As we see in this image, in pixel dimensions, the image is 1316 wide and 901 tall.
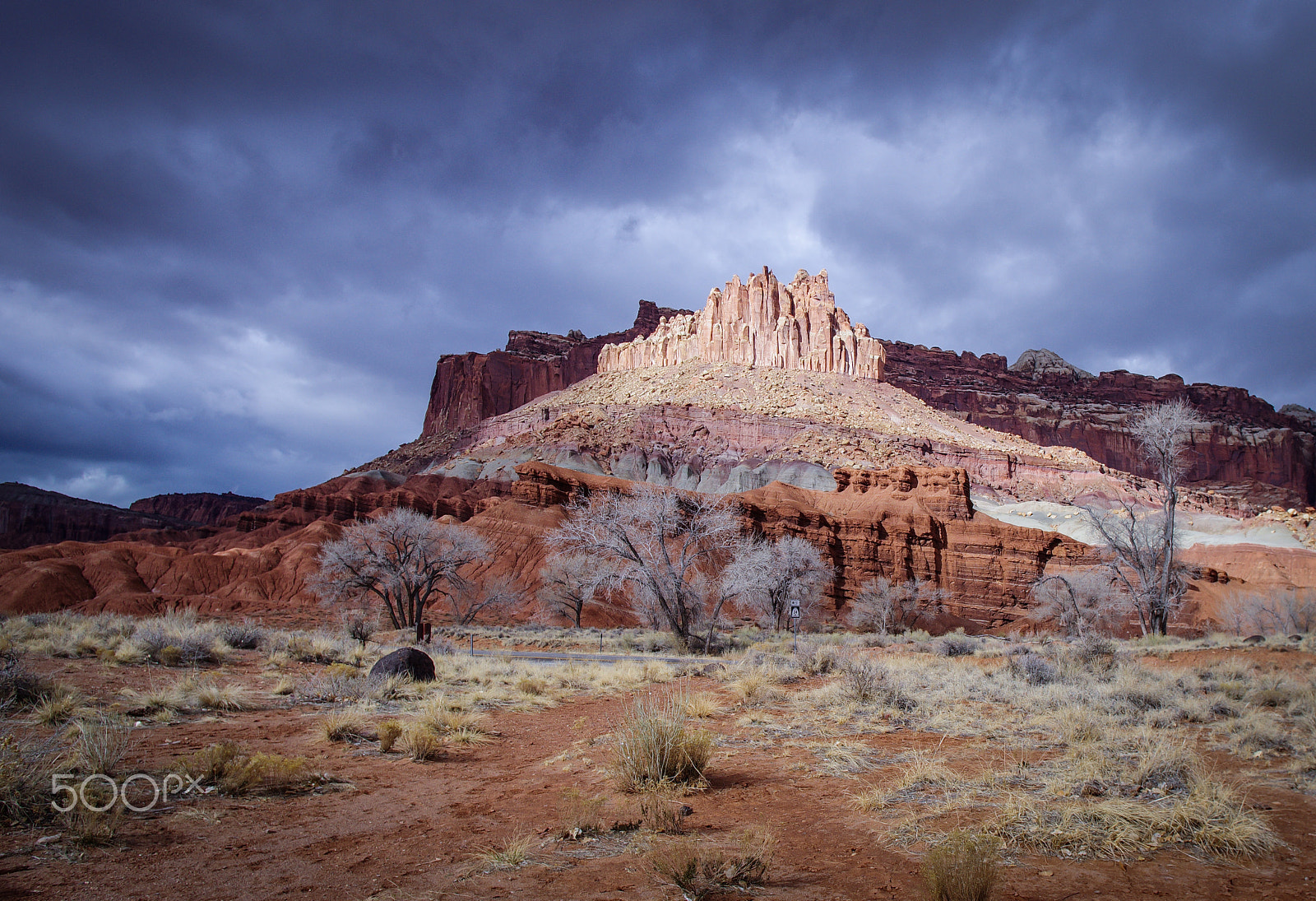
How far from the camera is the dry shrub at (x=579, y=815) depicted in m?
5.04

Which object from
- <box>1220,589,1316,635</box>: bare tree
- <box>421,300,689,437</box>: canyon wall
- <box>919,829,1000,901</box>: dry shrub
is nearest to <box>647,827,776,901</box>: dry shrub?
<box>919,829,1000,901</box>: dry shrub

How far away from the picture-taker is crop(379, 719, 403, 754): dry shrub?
25.8 ft

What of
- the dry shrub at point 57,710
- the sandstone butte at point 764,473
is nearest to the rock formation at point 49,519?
the sandstone butte at point 764,473

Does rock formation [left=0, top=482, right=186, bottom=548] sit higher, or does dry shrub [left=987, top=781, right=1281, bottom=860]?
rock formation [left=0, top=482, right=186, bottom=548]

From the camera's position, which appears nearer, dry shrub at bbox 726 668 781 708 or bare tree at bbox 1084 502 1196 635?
dry shrub at bbox 726 668 781 708

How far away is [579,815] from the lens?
525 cm

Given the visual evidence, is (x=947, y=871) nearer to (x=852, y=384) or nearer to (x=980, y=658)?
(x=980, y=658)

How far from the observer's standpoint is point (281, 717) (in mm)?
9516

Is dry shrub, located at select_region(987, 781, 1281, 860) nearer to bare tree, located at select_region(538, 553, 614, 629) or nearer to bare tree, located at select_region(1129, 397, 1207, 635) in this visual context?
bare tree, located at select_region(1129, 397, 1207, 635)

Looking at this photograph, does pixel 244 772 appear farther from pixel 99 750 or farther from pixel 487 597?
pixel 487 597

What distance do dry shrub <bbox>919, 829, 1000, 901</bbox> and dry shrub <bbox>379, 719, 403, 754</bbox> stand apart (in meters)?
6.39

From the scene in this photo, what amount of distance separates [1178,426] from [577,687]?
80.9ft

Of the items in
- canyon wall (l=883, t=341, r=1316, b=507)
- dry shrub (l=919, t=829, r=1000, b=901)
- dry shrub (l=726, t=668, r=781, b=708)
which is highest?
canyon wall (l=883, t=341, r=1316, b=507)

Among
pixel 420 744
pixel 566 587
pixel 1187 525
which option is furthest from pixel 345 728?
pixel 1187 525
